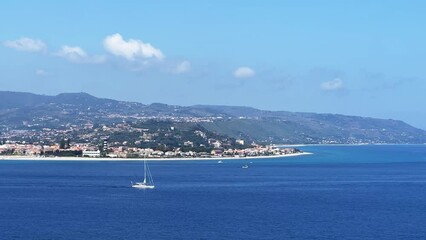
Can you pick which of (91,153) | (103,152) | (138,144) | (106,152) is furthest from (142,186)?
(138,144)

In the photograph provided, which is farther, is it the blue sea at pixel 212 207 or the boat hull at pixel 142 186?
the boat hull at pixel 142 186

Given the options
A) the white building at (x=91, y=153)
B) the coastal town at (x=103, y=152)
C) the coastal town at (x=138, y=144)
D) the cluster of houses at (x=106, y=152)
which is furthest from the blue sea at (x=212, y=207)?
the coastal town at (x=138, y=144)

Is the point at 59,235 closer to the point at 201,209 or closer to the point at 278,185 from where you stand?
the point at 201,209

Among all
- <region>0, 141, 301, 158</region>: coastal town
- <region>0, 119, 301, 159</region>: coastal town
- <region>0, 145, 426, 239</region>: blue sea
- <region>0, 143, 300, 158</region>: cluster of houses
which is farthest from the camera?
<region>0, 119, 301, 159</region>: coastal town

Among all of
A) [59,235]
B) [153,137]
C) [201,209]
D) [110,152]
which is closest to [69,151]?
[110,152]

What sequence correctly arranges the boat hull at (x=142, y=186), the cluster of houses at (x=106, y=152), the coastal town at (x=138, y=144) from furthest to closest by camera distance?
the coastal town at (x=138, y=144) < the cluster of houses at (x=106, y=152) < the boat hull at (x=142, y=186)

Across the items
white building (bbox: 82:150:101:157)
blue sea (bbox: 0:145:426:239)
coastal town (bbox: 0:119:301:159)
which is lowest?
blue sea (bbox: 0:145:426:239)

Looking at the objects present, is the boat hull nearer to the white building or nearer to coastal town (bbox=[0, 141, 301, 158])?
coastal town (bbox=[0, 141, 301, 158])

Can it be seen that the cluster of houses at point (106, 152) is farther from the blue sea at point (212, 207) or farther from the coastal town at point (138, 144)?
the blue sea at point (212, 207)

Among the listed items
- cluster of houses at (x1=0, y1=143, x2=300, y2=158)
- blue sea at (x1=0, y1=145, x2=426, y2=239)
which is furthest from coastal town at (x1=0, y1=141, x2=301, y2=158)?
blue sea at (x1=0, y1=145, x2=426, y2=239)
